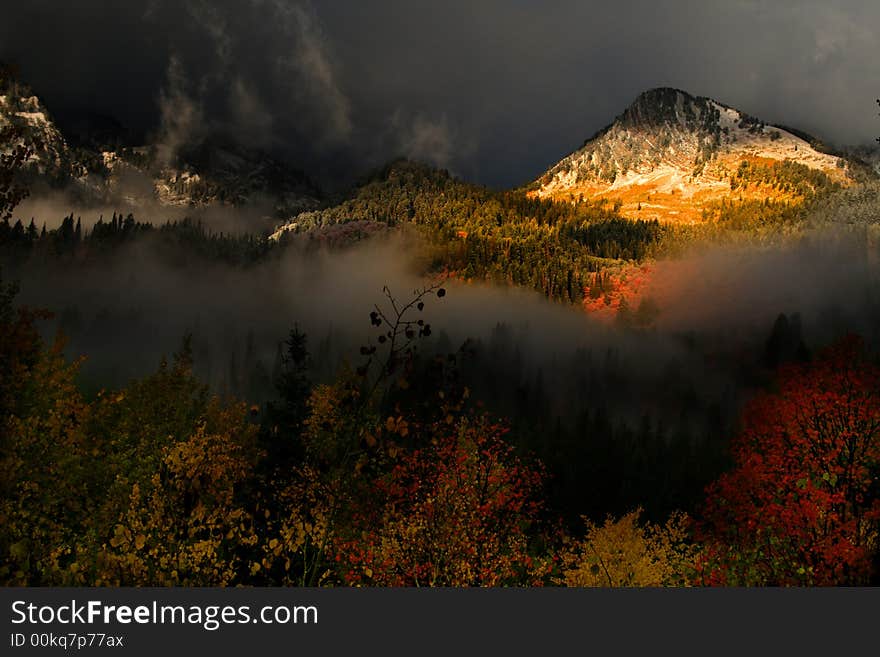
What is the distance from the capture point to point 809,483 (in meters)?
23.2

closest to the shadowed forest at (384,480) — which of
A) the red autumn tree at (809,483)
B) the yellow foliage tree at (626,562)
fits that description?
the red autumn tree at (809,483)

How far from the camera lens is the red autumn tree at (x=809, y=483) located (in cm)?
2170

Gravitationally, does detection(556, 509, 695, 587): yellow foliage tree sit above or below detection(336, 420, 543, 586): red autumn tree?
below

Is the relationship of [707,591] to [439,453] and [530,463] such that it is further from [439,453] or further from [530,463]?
[530,463]

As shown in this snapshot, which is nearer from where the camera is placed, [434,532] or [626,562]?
[434,532]

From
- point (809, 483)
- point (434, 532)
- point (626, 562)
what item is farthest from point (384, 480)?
point (626, 562)

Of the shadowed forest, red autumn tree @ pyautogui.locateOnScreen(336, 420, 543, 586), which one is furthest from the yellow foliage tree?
red autumn tree @ pyautogui.locateOnScreen(336, 420, 543, 586)

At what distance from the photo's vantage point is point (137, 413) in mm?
33500

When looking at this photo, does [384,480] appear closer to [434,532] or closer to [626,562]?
[434,532]

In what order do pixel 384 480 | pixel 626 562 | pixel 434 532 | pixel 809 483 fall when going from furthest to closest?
pixel 626 562, pixel 384 480, pixel 434 532, pixel 809 483

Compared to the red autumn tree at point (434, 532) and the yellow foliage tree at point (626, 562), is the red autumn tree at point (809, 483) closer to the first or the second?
the red autumn tree at point (434, 532)

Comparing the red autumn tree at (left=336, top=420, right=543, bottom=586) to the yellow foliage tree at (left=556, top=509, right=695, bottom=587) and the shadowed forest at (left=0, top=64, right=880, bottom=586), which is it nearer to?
the shadowed forest at (left=0, top=64, right=880, bottom=586)

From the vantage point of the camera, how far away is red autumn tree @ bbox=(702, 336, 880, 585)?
2170 centimetres

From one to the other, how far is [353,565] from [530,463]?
55152 millimetres
